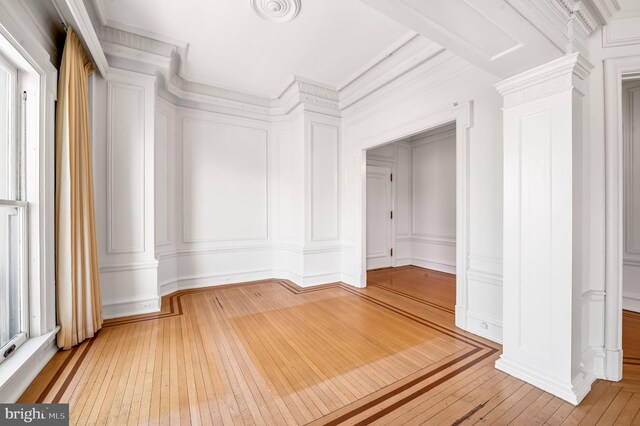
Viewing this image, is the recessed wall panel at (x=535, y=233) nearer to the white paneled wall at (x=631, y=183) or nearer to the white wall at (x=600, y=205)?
the white wall at (x=600, y=205)

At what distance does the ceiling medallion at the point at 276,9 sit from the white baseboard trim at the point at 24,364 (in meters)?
3.46

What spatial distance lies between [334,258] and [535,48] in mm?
3706

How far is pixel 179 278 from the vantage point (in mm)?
4324

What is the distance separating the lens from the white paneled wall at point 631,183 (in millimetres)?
3561

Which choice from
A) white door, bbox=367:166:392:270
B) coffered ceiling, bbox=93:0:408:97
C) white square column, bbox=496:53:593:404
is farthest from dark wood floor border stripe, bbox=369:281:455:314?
coffered ceiling, bbox=93:0:408:97

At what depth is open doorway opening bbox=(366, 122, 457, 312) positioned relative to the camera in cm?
559

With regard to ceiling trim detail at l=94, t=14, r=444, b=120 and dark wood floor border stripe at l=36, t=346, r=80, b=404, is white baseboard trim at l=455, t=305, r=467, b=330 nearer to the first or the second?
ceiling trim detail at l=94, t=14, r=444, b=120

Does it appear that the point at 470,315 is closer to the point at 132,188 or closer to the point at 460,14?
the point at 460,14

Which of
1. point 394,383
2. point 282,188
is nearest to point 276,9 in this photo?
point 282,188

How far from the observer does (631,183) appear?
363 centimetres

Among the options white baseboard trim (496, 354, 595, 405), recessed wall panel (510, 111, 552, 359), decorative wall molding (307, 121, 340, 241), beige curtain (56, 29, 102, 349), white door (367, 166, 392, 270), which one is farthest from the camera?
white door (367, 166, 392, 270)

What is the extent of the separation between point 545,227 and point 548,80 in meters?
1.05

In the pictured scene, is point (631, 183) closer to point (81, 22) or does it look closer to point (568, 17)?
point (568, 17)

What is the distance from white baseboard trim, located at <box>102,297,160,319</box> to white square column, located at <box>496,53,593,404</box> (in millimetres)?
3680
